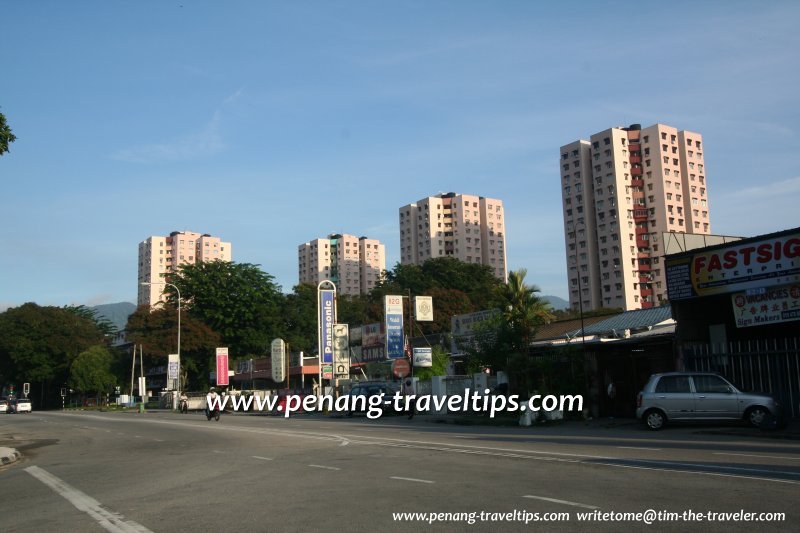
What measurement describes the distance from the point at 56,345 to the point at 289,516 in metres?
96.4

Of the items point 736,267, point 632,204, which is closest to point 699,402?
point 736,267

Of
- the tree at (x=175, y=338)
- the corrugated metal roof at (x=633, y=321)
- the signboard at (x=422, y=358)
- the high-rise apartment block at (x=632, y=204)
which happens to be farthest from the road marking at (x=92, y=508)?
the high-rise apartment block at (x=632, y=204)

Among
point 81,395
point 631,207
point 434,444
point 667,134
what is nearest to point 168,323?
point 81,395

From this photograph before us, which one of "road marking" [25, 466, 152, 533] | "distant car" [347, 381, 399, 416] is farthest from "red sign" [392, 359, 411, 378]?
"road marking" [25, 466, 152, 533]

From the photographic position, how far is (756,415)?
20844 mm

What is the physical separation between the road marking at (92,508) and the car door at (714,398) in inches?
678

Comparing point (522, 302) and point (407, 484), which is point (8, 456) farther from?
point (522, 302)

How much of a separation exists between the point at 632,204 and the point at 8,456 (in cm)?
12391

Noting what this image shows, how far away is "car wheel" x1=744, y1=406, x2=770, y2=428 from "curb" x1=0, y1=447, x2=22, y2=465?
2087 centimetres

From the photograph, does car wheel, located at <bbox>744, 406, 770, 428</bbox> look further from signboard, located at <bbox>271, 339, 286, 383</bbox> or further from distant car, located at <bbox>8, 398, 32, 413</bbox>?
distant car, located at <bbox>8, 398, 32, 413</bbox>

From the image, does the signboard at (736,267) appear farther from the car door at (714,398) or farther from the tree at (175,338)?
the tree at (175,338)

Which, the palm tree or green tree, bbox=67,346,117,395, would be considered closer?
the palm tree

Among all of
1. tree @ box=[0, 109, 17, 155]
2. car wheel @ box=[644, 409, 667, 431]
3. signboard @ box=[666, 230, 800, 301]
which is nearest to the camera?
tree @ box=[0, 109, 17, 155]

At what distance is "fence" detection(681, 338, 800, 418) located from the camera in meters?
23.1
